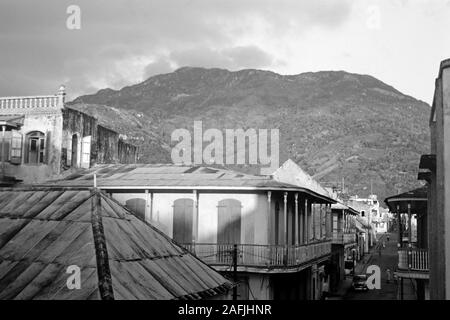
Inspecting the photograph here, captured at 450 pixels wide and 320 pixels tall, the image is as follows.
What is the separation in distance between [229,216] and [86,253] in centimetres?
1638

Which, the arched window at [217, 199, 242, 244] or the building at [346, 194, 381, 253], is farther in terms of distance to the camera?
the building at [346, 194, 381, 253]

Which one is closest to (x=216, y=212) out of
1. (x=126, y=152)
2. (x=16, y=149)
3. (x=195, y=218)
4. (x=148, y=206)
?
(x=195, y=218)

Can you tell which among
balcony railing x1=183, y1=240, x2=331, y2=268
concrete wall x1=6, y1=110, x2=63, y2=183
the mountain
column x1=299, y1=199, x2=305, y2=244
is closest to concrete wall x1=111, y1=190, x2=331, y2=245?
balcony railing x1=183, y1=240, x2=331, y2=268

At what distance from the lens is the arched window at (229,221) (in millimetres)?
24312

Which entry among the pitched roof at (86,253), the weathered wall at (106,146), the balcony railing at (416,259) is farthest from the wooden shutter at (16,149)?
the pitched roof at (86,253)

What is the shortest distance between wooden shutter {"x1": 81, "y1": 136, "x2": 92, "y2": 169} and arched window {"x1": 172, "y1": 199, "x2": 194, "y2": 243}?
8187 millimetres

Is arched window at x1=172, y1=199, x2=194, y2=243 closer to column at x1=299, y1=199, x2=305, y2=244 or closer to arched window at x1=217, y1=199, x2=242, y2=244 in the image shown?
arched window at x1=217, y1=199, x2=242, y2=244

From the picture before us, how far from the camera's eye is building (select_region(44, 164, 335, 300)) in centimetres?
2347

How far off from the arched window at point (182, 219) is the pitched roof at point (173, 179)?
950mm

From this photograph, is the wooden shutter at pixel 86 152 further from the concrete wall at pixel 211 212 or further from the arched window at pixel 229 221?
the arched window at pixel 229 221
